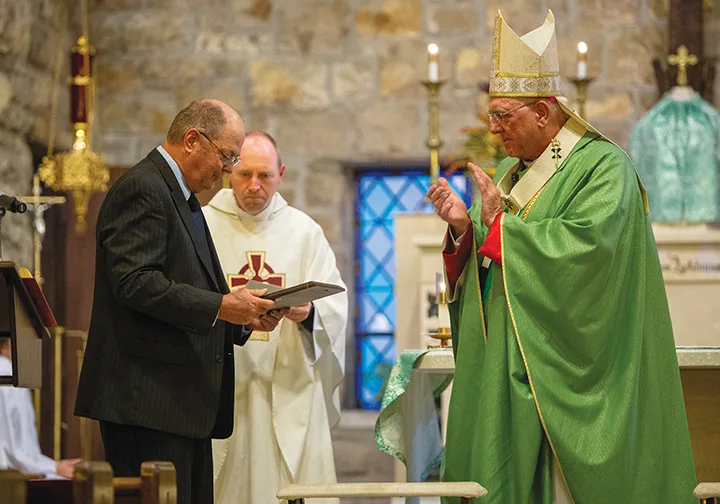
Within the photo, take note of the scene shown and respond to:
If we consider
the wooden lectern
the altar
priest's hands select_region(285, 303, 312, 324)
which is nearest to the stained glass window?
the altar

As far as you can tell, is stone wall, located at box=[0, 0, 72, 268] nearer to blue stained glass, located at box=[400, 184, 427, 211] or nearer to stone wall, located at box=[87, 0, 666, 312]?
stone wall, located at box=[87, 0, 666, 312]

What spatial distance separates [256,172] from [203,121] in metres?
1.18

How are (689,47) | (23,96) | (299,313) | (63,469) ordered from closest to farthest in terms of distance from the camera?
(299,313) < (63,469) < (23,96) < (689,47)

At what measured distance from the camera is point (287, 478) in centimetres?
509

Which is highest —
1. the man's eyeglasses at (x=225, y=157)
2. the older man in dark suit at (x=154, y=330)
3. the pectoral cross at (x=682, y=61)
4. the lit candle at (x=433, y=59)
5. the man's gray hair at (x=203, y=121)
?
the pectoral cross at (x=682, y=61)

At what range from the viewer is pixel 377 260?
868 centimetres

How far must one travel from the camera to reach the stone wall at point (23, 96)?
290 inches

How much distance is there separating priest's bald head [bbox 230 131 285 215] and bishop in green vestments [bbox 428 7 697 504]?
1319 millimetres

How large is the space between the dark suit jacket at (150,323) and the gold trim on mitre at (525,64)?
45.5 inches

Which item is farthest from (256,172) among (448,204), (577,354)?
(577,354)

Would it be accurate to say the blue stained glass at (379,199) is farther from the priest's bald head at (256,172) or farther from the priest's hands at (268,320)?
the priest's hands at (268,320)

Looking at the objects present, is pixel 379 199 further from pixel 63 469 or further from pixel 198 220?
pixel 198 220

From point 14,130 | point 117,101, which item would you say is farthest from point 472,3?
point 14,130

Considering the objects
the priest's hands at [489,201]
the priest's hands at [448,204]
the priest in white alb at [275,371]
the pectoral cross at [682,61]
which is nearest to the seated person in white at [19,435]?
the priest in white alb at [275,371]
